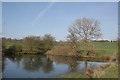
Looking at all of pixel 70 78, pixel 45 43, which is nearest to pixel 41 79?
pixel 70 78

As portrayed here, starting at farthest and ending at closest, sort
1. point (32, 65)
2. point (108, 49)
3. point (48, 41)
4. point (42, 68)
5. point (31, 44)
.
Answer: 1. point (48, 41)
2. point (31, 44)
3. point (108, 49)
4. point (32, 65)
5. point (42, 68)

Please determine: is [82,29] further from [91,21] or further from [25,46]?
[25,46]

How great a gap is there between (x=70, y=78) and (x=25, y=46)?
56.6ft

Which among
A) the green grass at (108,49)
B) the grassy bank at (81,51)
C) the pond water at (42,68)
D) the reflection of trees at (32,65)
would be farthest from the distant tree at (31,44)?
the green grass at (108,49)

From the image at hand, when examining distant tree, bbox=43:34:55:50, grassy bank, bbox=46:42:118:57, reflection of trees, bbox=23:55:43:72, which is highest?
distant tree, bbox=43:34:55:50

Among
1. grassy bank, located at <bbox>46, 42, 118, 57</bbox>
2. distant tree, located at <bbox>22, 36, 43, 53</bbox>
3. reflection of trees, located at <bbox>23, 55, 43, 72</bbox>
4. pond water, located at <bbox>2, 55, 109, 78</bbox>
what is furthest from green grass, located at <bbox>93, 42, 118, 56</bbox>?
distant tree, located at <bbox>22, 36, 43, 53</bbox>

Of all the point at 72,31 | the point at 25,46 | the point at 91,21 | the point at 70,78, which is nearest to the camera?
the point at 70,78

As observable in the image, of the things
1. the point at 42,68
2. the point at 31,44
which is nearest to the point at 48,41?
the point at 31,44

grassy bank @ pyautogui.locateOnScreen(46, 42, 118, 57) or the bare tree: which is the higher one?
the bare tree

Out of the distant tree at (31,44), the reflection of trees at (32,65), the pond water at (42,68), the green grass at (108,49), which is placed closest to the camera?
the pond water at (42,68)

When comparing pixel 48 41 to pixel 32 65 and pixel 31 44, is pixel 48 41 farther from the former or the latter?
pixel 32 65

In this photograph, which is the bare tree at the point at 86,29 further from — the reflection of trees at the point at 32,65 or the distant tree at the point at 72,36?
the reflection of trees at the point at 32,65

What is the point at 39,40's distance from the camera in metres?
22.3

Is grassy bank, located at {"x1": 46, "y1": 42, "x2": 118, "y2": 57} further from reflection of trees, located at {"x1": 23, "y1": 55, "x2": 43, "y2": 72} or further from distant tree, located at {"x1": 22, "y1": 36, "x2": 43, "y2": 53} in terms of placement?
reflection of trees, located at {"x1": 23, "y1": 55, "x2": 43, "y2": 72}
